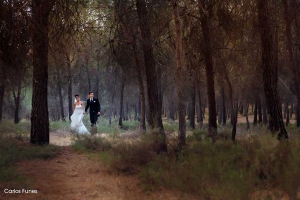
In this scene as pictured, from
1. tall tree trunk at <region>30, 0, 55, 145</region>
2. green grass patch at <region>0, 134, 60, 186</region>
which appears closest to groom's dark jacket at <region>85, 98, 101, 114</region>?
green grass patch at <region>0, 134, 60, 186</region>

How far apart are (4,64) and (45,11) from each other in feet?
6.20

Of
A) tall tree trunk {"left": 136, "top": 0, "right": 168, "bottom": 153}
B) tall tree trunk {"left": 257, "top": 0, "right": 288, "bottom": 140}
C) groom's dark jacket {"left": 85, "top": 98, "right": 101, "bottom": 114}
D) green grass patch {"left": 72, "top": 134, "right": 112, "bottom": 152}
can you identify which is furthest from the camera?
groom's dark jacket {"left": 85, "top": 98, "right": 101, "bottom": 114}

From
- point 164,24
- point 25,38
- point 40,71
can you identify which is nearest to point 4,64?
point 25,38

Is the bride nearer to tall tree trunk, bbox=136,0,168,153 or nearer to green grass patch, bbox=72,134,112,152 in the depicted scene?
green grass patch, bbox=72,134,112,152

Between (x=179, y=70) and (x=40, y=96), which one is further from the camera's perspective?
(x=40, y=96)

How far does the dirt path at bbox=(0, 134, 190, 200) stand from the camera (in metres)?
5.34

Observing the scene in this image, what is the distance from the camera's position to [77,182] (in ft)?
21.1

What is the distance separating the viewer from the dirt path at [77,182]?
534cm

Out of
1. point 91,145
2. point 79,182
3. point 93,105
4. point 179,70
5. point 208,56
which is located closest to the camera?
point 79,182

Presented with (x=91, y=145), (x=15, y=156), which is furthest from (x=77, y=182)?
(x=91, y=145)

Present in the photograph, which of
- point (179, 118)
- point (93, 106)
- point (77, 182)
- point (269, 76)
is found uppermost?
point (269, 76)

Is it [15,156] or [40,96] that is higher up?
[40,96]

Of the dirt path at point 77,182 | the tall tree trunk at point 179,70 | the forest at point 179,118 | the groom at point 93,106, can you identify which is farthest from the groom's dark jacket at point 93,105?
the tall tree trunk at point 179,70

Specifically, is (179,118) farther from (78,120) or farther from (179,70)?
(78,120)
